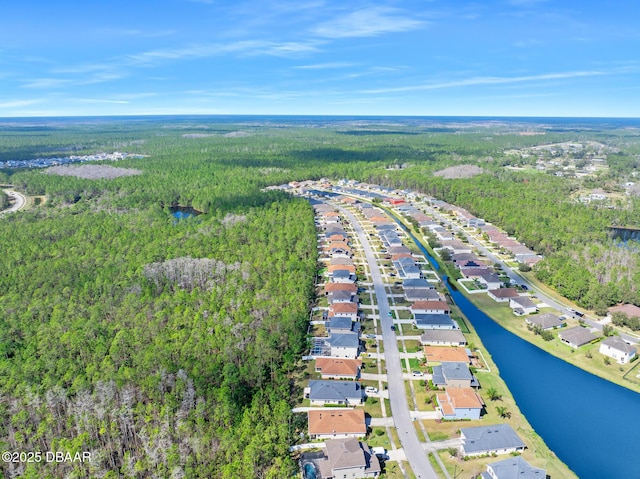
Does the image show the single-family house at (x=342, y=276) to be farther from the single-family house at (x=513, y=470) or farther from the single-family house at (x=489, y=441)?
the single-family house at (x=513, y=470)

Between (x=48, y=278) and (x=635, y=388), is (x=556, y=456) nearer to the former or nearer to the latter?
(x=635, y=388)

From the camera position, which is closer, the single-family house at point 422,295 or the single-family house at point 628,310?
the single-family house at point 628,310

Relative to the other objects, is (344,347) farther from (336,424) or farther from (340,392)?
(336,424)

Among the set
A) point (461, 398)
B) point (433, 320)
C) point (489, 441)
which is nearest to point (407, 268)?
point (433, 320)

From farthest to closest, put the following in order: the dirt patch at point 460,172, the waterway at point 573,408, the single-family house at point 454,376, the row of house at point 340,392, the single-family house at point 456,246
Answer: the dirt patch at point 460,172 → the single-family house at point 456,246 → the single-family house at point 454,376 → the waterway at point 573,408 → the row of house at point 340,392

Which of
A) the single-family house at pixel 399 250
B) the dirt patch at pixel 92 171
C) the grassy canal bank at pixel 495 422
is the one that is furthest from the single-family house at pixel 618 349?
the dirt patch at pixel 92 171

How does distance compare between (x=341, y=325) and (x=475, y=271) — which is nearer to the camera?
(x=341, y=325)
